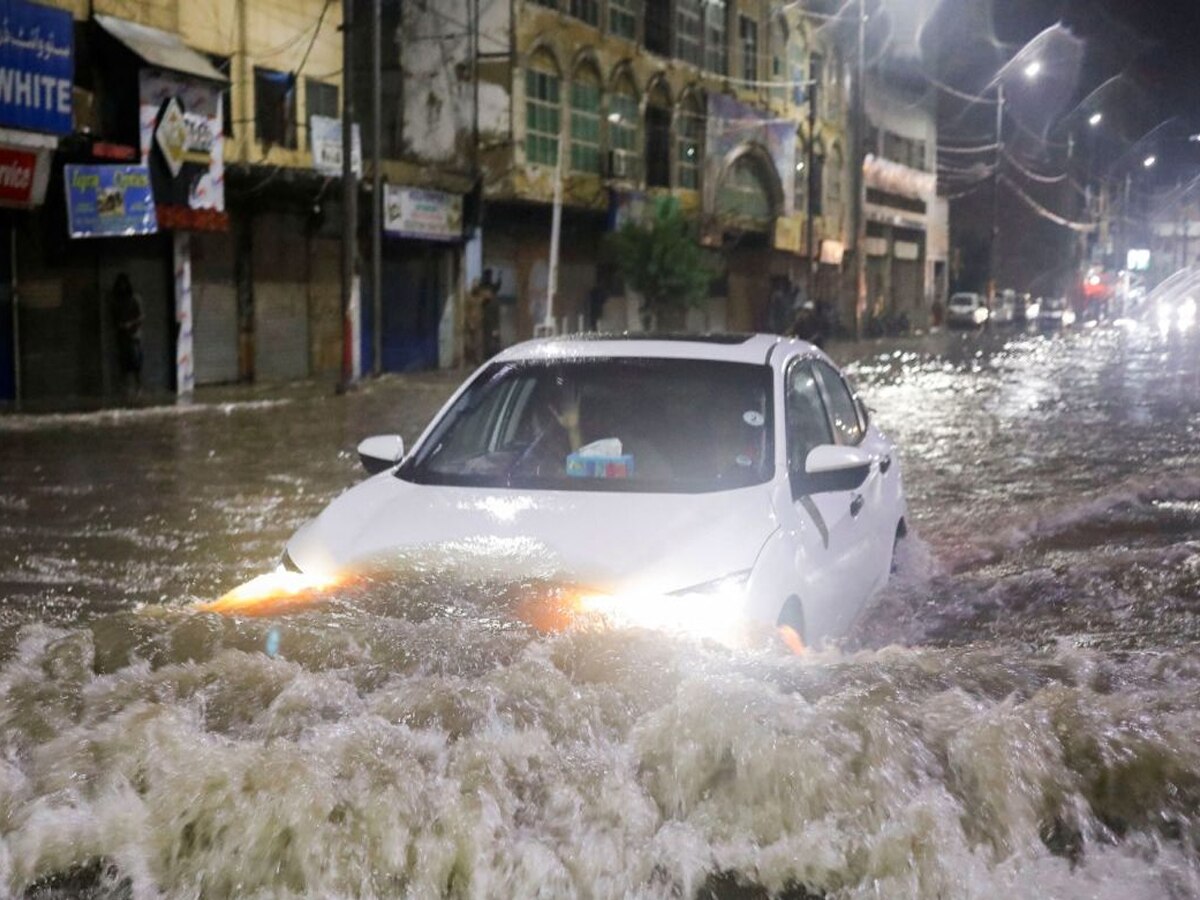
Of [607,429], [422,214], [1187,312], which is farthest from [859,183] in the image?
[607,429]

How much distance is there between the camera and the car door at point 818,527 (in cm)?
552

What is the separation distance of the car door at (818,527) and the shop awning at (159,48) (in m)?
17.3

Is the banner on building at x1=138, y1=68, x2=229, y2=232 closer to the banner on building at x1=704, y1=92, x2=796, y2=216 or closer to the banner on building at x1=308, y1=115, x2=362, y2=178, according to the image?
the banner on building at x1=308, y1=115, x2=362, y2=178

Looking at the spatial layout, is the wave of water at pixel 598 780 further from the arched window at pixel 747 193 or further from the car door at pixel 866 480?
the arched window at pixel 747 193

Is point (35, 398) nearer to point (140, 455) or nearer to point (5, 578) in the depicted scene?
point (140, 455)

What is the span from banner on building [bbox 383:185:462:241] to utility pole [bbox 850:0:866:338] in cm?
1896

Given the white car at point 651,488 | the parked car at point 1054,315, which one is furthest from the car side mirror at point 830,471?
the parked car at point 1054,315

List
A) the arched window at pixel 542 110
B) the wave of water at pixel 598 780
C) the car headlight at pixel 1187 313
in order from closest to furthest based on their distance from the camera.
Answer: the wave of water at pixel 598 780 → the arched window at pixel 542 110 → the car headlight at pixel 1187 313

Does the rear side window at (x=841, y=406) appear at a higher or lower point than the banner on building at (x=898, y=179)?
lower

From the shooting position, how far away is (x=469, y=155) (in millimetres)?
32031

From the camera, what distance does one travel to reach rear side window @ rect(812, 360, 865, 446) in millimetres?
6867

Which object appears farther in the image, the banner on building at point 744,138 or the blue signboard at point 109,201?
the banner on building at point 744,138

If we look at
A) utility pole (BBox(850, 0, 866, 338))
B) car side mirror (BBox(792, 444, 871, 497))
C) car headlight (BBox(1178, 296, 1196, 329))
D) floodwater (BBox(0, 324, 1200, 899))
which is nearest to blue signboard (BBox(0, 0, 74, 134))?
floodwater (BBox(0, 324, 1200, 899))

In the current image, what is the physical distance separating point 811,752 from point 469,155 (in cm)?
2934
